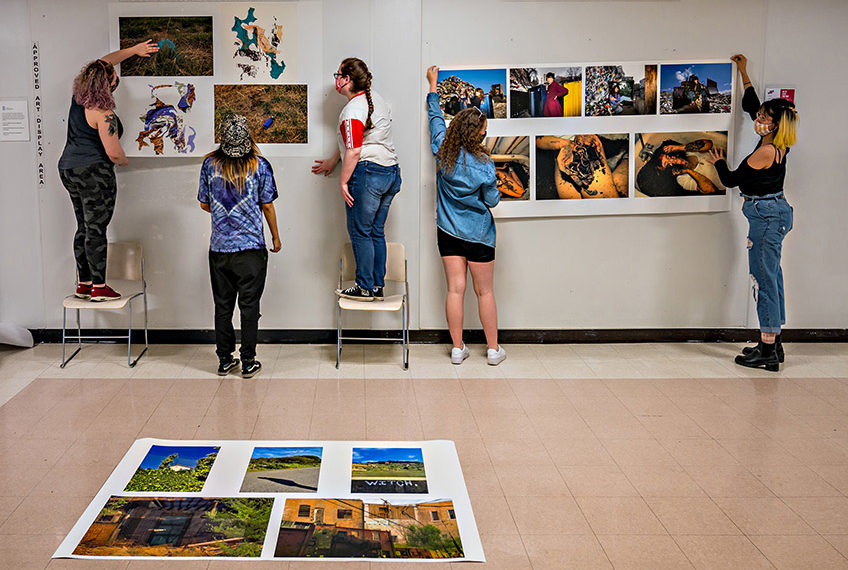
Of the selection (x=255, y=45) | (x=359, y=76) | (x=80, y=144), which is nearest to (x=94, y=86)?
(x=80, y=144)

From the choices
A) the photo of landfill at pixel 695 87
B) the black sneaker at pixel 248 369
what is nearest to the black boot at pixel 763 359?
the photo of landfill at pixel 695 87

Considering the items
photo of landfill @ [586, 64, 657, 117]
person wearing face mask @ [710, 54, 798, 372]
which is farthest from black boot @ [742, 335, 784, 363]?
photo of landfill @ [586, 64, 657, 117]

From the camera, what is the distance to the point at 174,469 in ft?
13.0

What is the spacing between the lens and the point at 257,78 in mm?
5969

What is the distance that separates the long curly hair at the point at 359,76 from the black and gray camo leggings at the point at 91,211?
1746mm

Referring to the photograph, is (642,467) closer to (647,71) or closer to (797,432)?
(797,432)

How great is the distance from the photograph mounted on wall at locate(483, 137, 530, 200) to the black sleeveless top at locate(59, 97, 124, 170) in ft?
8.50

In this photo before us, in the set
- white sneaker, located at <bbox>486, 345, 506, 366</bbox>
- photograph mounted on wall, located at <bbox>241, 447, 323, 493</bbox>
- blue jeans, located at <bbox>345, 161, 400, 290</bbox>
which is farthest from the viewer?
white sneaker, located at <bbox>486, 345, 506, 366</bbox>

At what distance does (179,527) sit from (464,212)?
2.92 m

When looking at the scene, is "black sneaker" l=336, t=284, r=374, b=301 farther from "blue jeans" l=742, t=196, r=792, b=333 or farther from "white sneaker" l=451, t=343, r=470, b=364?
"blue jeans" l=742, t=196, r=792, b=333

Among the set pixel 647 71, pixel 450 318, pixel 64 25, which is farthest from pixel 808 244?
pixel 64 25

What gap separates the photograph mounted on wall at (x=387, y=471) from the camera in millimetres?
3791

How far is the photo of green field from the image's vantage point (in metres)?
5.98

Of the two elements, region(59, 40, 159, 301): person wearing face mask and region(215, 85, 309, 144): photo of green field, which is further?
region(215, 85, 309, 144): photo of green field
